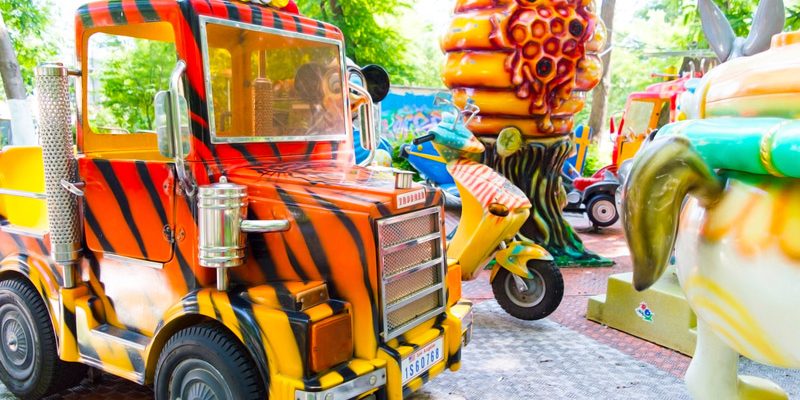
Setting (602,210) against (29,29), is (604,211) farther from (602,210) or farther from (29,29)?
(29,29)

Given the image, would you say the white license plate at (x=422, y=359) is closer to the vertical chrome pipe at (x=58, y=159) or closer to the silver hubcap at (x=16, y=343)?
the vertical chrome pipe at (x=58, y=159)

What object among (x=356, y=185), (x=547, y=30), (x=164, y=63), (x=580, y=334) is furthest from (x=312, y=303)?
(x=547, y=30)

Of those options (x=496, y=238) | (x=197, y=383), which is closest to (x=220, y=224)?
(x=197, y=383)

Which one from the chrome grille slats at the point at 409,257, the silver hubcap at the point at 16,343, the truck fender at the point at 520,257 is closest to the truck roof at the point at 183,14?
the chrome grille slats at the point at 409,257

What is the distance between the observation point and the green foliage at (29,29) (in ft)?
40.1

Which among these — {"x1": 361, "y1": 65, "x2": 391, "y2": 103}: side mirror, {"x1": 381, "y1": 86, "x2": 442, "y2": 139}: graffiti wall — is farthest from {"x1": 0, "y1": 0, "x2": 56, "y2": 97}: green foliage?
{"x1": 361, "y1": 65, "x2": 391, "y2": 103}: side mirror

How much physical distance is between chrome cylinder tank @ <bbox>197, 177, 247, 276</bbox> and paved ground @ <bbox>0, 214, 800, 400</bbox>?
174 cm

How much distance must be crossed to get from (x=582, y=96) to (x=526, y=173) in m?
1.12

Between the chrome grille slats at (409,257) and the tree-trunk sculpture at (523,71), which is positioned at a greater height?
the tree-trunk sculpture at (523,71)

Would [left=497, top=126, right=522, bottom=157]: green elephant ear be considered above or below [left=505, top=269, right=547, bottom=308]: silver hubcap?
above

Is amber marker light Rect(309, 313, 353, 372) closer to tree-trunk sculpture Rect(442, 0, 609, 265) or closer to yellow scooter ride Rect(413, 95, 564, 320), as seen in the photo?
yellow scooter ride Rect(413, 95, 564, 320)

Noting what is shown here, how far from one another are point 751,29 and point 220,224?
7.71 ft

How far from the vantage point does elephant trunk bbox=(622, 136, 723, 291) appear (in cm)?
193

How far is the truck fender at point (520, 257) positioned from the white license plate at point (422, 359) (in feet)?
6.31
